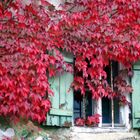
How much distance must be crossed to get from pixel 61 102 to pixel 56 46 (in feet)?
2.57

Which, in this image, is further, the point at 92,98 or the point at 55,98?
the point at 92,98

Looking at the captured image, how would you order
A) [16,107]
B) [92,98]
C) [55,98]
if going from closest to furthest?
[16,107] < [55,98] < [92,98]

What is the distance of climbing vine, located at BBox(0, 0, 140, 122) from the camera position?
17.5 ft

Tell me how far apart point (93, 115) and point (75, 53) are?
94 centimetres

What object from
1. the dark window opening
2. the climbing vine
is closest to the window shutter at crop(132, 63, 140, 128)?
the climbing vine

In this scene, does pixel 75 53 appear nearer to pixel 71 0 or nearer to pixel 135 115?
pixel 71 0

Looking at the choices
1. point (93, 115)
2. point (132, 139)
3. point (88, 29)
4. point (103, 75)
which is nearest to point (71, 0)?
point (88, 29)

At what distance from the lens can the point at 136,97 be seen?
242 inches

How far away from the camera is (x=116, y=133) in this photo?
19.8 ft

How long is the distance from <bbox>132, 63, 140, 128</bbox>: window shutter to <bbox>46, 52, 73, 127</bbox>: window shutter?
0.96 m

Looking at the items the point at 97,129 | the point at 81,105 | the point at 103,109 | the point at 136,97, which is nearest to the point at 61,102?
the point at 81,105

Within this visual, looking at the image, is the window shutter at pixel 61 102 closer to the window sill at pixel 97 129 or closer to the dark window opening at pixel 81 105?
the window sill at pixel 97 129

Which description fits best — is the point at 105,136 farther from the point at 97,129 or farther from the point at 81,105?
the point at 81,105

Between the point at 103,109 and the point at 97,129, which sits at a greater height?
the point at 103,109
